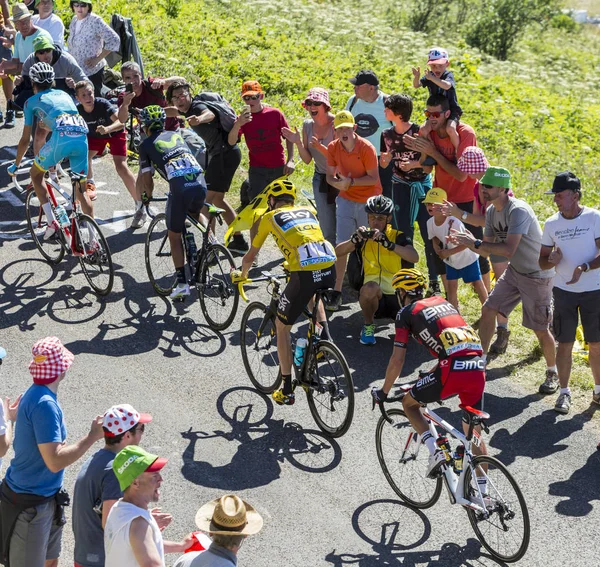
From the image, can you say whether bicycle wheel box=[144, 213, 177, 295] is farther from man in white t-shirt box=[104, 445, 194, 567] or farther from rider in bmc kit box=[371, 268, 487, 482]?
man in white t-shirt box=[104, 445, 194, 567]

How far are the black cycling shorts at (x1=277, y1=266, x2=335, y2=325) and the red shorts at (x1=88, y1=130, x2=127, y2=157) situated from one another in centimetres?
522

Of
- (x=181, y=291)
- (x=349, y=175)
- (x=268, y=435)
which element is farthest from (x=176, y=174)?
(x=268, y=435)

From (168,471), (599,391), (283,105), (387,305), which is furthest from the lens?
(283,105)

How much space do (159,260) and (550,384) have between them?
4.81m

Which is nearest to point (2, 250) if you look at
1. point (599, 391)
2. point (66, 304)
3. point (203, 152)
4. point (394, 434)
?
point (66, 304)

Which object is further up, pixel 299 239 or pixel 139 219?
pixel 299 239

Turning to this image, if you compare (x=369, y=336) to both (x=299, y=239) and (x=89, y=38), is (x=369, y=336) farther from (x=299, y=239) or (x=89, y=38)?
(x=89, y=38)

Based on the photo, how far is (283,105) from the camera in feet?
57.9

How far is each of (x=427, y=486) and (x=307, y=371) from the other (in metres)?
1.57

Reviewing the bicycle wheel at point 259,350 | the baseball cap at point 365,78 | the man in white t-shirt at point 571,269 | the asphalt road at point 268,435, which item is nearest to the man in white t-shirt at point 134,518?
the asphalt road at point 268,435

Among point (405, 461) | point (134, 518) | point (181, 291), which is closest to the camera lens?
point (134, 518)

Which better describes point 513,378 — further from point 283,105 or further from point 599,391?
point 283,105

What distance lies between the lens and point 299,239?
795 centimetres

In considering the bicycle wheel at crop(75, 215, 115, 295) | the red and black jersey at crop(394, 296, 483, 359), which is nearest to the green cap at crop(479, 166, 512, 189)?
the red and black jersey at crop(394, 296, 483, 359)
